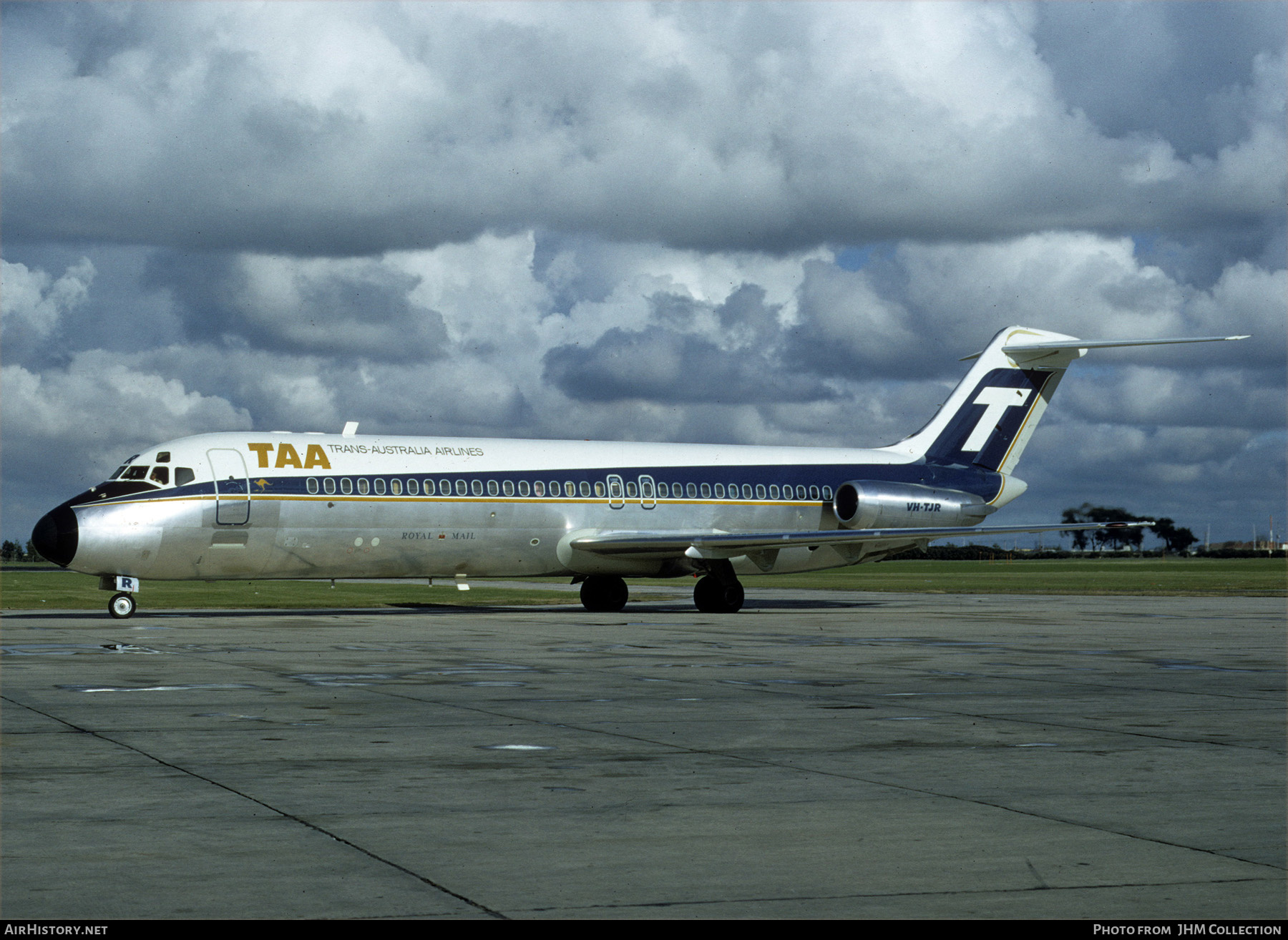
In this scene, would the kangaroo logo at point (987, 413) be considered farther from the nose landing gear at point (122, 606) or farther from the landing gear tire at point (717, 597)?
the nose landing gear at point (122, 606)

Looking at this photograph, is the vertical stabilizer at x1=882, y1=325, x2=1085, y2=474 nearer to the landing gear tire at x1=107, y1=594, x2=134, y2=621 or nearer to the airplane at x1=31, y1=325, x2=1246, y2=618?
the airplane at x1=31, y1=325, x2=1246, y2=618

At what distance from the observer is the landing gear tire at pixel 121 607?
28969mm

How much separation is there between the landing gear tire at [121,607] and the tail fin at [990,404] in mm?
21957

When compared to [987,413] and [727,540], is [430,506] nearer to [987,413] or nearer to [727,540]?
[727,540]

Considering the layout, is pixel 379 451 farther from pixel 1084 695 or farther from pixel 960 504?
pixel 1084 695

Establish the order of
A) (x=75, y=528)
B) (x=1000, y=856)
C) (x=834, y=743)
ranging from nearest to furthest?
(x=1000, y=856)
(x=834, y=743)
(x=75, y=528)

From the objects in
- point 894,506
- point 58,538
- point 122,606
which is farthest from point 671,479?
point 58,538

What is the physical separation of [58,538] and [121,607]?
2043mm

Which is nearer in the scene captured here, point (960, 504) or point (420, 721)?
point (420, 721)

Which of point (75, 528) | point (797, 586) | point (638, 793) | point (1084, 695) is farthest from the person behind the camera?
point (797, 586)

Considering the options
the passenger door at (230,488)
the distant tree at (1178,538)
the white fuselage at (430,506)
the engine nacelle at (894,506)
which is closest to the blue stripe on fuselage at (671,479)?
the white fuselage at (430,506)

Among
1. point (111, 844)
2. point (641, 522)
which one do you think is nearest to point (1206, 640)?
point (641, 522)

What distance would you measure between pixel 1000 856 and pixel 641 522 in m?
28.4

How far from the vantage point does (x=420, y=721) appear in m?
12.7
